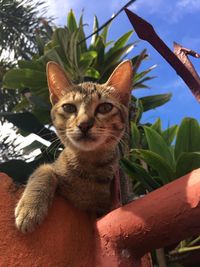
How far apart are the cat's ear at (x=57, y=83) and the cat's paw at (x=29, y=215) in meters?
0.59

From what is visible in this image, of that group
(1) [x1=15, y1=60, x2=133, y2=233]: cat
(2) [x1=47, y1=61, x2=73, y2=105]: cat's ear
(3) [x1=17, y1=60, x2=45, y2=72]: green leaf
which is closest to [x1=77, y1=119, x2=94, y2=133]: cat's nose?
(1) [x1=15, y1=60, x2=133, y2=233]: cat

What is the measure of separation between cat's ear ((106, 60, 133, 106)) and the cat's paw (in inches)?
24.6

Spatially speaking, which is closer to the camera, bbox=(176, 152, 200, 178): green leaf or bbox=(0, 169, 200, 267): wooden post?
bbox=(0, 169, 200, 267): wooden post

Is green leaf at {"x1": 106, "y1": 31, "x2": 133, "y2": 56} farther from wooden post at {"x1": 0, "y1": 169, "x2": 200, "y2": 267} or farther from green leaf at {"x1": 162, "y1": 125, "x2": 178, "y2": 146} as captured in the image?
wooden post at {"x1": 0, "y1": 169, "x2": 200, "y2": 267}

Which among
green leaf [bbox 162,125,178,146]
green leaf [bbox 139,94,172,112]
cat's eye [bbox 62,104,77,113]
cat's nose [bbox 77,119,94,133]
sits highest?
cat's eye [bbox 62,104,77,113]

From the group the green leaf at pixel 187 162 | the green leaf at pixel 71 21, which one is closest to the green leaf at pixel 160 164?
the green leaf at pixel 187 162

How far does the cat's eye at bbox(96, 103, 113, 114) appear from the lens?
5.09ft

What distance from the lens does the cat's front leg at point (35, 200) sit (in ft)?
3.95

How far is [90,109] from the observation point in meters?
1.51

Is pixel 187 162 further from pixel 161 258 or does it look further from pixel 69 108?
pixel 69 108

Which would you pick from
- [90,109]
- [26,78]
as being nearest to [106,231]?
[90,109]

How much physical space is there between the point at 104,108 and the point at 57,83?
270 millimetres

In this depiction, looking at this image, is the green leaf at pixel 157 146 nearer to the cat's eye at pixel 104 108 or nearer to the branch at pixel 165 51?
the cat's eye at pixel 104 108

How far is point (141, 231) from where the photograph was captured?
1091mm
